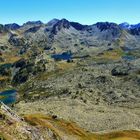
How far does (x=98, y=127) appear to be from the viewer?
111 meters

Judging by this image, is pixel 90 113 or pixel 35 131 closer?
pixel 35 131

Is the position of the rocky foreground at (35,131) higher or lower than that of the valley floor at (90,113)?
higher

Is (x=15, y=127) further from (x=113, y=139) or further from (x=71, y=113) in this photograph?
(x=71, y=113)

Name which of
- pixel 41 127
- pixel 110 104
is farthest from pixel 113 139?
pixel 110 104

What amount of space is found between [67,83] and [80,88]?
1956 centimetres

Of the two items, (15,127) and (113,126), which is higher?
(15,127)

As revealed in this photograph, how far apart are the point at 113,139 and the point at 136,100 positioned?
2621 inches

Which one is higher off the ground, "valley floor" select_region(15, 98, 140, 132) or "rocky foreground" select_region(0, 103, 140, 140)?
"rocky foreground" select_region(0, 103, 140, 140)

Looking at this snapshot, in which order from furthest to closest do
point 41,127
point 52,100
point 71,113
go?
point 52,100 < point 71,113 < point 41,127

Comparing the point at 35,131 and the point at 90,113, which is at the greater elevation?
the point at 35,131

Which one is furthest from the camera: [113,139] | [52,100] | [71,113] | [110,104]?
[52,100]

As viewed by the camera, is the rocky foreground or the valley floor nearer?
the rocky foreground

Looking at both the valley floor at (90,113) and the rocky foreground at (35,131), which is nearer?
the rocky foreground at (35,131)

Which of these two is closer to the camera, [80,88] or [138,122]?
[138,122]
